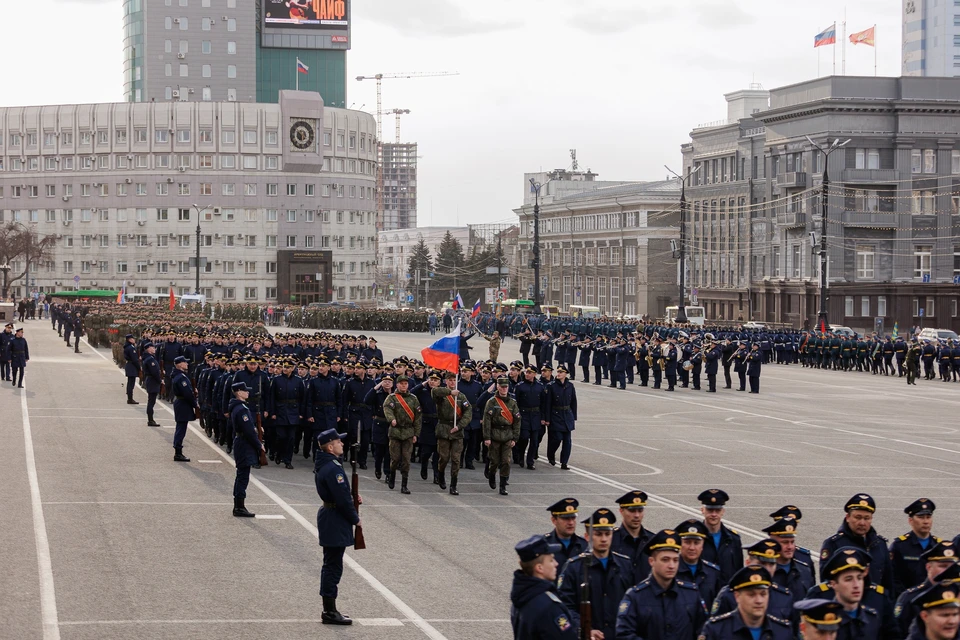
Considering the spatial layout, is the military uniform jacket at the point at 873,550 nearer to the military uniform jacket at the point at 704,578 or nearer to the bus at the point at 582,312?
the military uniform jacket at the point at 704,578

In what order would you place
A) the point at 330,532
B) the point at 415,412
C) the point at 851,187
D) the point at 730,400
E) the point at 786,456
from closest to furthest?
the point at 330,532, the point at 415,412, the point at 786,456, the point at 730,400, the point at 851,187

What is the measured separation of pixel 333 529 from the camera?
36.4 ft

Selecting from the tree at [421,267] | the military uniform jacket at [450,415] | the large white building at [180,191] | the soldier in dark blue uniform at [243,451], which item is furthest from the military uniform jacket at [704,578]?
the tree at [421,267]

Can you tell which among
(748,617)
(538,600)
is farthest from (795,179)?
(538,600)

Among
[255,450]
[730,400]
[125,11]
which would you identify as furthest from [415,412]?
[125,11]

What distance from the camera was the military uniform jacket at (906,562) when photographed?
31.9 ft

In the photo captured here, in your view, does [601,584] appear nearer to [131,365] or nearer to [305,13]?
[131,365]

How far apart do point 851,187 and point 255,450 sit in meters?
64.2

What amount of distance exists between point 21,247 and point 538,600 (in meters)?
101

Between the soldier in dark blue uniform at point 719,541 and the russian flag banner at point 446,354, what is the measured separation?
10348 millimetres

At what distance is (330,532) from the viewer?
1108 cm

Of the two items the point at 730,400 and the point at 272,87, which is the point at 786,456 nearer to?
the point at 730,400

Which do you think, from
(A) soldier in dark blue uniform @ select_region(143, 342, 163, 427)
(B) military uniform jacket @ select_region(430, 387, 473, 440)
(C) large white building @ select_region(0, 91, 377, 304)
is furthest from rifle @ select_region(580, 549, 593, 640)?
(C) large white building @ select_region(0, 91, 377, 304)

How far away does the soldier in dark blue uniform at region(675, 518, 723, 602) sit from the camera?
8.54 meters
